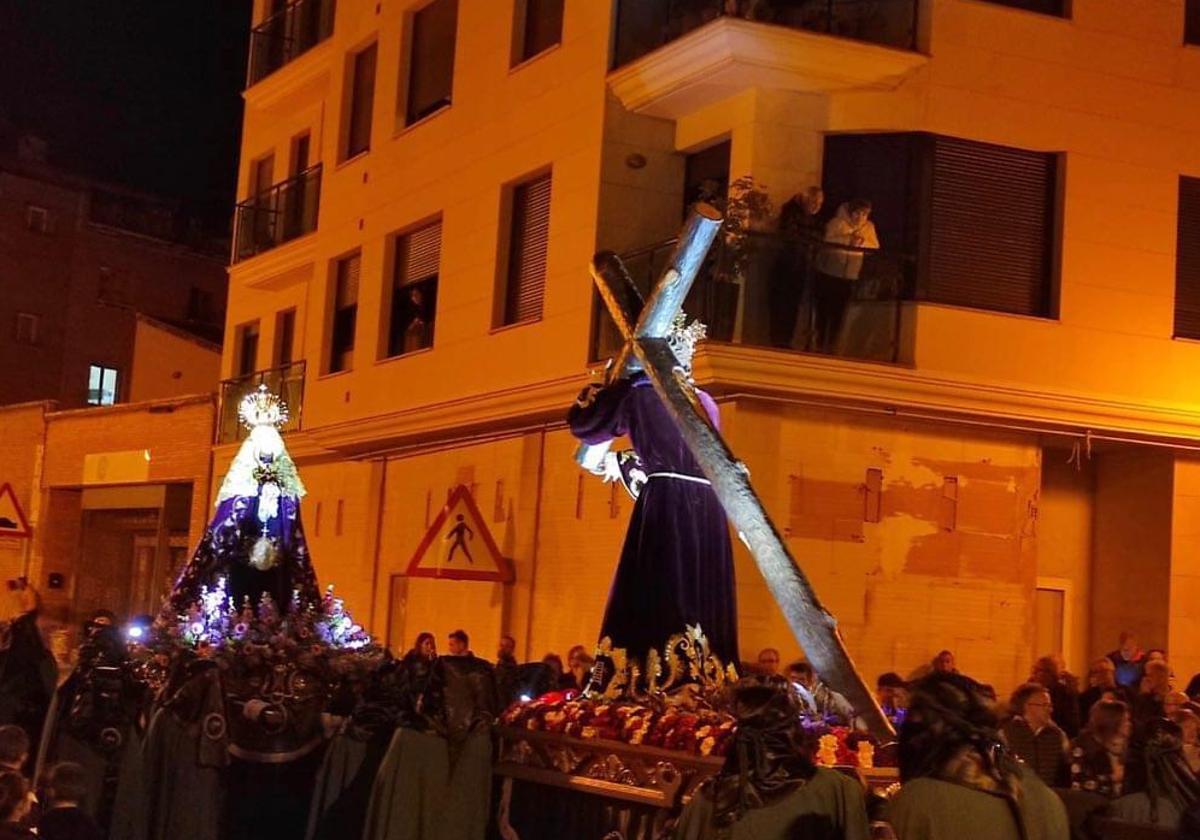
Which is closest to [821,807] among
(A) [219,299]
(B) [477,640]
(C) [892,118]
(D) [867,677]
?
(D) [867,677]

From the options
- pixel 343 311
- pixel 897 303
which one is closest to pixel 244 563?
pixel 897 303

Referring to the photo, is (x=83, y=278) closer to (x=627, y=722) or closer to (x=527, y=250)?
(x=527, y=250)

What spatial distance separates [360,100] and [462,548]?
8.44m

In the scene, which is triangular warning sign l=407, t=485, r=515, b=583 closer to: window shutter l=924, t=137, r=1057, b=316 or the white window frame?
window shutter l=924, t=137, r=1057, b=316

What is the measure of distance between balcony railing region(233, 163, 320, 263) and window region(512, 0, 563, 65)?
Result: 6.43 m

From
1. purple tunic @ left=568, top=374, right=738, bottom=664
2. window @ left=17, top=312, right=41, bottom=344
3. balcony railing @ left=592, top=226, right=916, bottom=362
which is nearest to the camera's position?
purple tunic @ left=568, top=374, right=738, bottom=664

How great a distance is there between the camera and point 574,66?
20.1 m

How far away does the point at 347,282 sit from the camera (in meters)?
26.2

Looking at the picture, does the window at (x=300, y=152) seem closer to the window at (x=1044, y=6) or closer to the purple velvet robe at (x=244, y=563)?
the purple velvet robe at (x=244, y=563)

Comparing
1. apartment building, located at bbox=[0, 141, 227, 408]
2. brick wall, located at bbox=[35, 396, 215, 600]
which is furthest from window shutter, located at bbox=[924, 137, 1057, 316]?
apartment building, located at bbox=[0, 141, 227, 408]

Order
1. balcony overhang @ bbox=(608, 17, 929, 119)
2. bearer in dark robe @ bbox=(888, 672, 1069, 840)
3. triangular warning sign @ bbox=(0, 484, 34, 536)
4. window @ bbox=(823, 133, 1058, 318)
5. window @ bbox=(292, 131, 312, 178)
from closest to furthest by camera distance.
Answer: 1. bearer in dark robe @ bbox=(888, 672, 1069, 840)
2. balcony overhang @ bbox=(608, 17, 929, 119)
3. window @ bbox=(823, 133, 1058, 318)
4. triangular warning sign @ bbox=(0, 484, 34, 536)
5. window @ bbox=(292, 131, 312, 178)

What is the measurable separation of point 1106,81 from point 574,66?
5.68 metres

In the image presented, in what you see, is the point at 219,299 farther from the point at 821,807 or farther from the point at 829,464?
the point at 821,807

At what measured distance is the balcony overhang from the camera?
17.4 m
